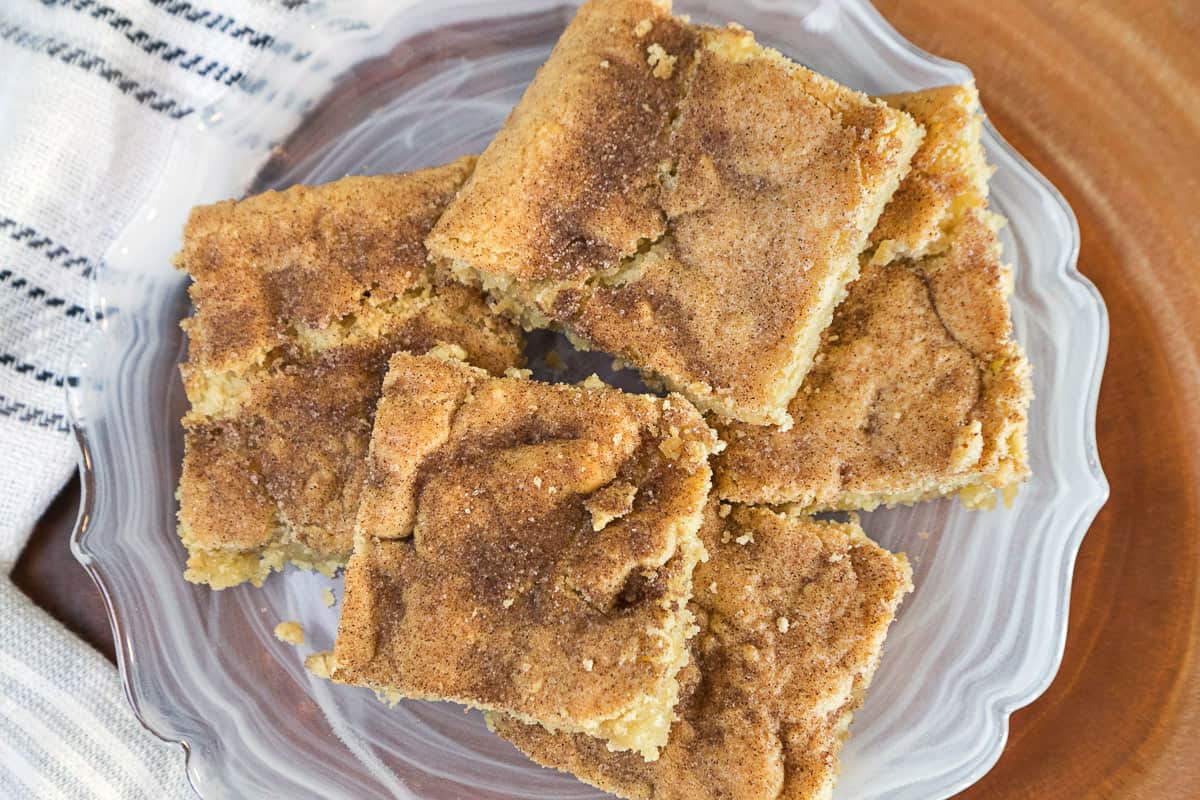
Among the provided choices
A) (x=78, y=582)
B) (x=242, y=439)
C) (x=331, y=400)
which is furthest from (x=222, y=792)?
(x=331, y=400)

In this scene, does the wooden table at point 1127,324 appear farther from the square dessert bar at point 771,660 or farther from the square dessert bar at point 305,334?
the square dessert bar at point 305,334

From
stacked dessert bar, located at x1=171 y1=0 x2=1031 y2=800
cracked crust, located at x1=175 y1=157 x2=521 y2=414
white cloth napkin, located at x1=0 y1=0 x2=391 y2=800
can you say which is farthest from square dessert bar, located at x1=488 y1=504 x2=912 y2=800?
white cloth napkin, located at x1=0 y1=0 x2=391 y2=800

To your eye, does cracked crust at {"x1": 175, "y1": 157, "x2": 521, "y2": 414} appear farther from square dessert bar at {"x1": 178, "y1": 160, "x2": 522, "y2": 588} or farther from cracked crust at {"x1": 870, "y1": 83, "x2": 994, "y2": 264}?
cracked crust at {"x1": 870, "y1": 83, "x2": 994, "y2": 264}

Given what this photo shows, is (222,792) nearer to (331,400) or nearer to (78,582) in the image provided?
(78,582)

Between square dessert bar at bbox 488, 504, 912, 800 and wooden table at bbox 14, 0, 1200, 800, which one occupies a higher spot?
wooden table at bbox 14, 0, 1200, 800

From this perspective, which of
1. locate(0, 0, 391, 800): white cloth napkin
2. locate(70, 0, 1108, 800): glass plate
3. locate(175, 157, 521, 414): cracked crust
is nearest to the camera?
locate(175, 157, 521, 414): cracked crust

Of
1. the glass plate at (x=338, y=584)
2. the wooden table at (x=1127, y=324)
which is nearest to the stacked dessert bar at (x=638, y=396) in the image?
the glass plate at (x=338, y=584)
